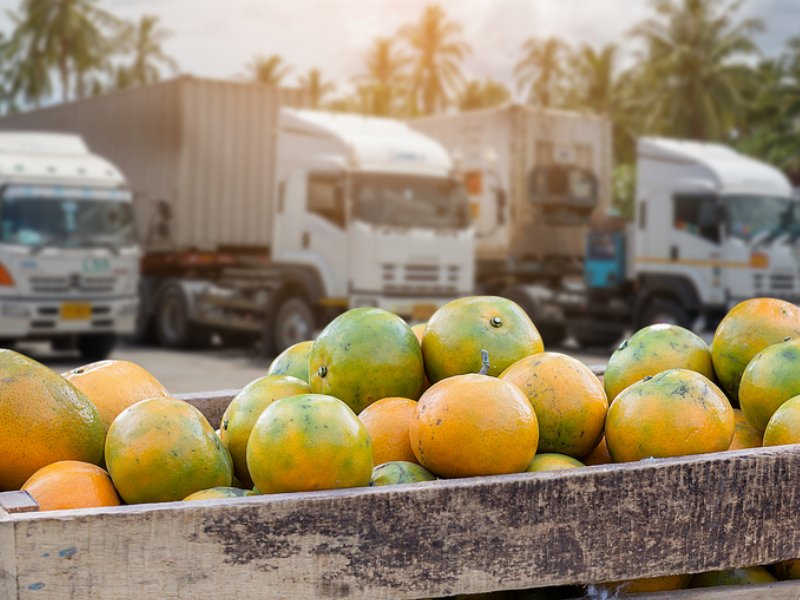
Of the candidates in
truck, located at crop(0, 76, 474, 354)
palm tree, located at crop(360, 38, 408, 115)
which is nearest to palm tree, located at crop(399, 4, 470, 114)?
palm tree, located at crop(360, 38, 408, 115)

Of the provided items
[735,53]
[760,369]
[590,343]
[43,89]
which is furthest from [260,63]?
[760,369]

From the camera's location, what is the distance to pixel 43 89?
142 feet

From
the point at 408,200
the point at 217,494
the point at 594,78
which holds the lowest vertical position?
the point at 217,494

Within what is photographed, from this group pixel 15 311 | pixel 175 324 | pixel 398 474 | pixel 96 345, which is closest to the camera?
pixel 398 474

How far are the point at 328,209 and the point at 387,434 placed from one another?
11.6 meters

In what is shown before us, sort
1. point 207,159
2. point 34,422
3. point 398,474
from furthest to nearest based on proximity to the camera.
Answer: point 207,159 → point 34,422 → point 398,474

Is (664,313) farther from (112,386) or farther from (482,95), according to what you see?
(482,95)

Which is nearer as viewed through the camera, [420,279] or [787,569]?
[787,569]

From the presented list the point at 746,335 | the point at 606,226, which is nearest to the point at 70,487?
the point at 746,335

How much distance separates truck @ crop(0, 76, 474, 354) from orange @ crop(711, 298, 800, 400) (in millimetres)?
10670

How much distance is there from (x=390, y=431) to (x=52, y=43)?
4368cm

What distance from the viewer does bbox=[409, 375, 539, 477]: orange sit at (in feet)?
7.45

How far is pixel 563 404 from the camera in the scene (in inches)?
100

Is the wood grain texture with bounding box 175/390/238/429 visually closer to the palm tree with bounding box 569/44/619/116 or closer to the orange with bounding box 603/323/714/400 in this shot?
the orange with bounding box 603/323/714/400
